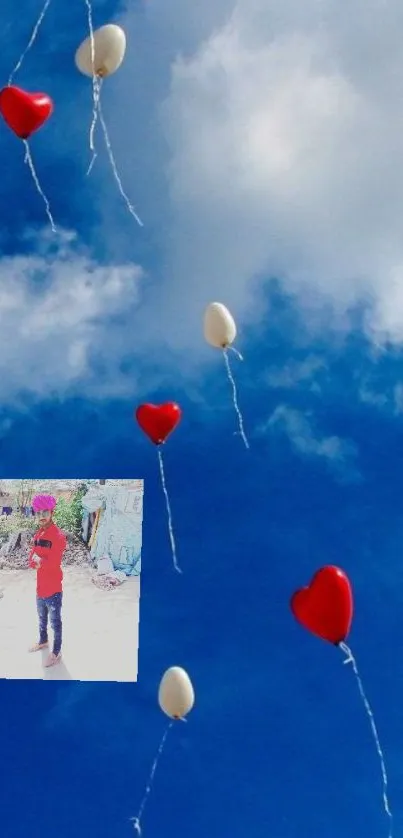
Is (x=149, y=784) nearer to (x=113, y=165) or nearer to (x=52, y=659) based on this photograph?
(x=52, y=659)

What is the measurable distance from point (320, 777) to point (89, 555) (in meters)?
1.34

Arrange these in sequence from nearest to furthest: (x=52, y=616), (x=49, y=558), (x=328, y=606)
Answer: (x=328, y=606), (x=52, y=616), (x=49, y=558)

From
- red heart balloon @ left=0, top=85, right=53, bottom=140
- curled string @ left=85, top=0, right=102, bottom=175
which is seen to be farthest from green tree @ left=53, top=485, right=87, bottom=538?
red heart balloon @ left=0, top=85, right=53, bottom=140

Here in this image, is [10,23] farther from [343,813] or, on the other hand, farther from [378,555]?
[343,813]

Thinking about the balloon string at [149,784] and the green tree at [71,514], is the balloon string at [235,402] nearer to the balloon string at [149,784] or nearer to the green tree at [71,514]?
the green tree at [71,514]

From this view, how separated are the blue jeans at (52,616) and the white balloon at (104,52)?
2196 mm

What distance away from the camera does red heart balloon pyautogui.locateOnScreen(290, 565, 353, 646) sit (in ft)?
11.0

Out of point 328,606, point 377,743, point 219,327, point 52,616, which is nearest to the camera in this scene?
point 328,606

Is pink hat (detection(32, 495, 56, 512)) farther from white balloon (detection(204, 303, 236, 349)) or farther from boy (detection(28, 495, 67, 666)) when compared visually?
white balloon (detection(204, 303, 236, 349))

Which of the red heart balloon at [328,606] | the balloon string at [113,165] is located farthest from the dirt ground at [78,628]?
the balloon string at [113,165]

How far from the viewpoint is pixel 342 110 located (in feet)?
15.8

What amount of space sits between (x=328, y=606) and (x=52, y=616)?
157 centimetres

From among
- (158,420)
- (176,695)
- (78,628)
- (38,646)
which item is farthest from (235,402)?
(176,695)

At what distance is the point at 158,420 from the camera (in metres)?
3.88
